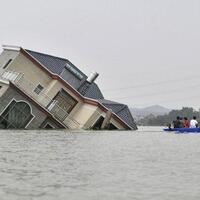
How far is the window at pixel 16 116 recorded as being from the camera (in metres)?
54.2

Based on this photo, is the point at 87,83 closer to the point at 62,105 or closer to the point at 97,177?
the point at 62,105

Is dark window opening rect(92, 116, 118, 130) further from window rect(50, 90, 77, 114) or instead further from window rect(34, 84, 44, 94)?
window rect(34, 84, 44, 94)

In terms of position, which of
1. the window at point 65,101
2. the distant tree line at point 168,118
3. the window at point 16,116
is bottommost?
the window at point 16,116

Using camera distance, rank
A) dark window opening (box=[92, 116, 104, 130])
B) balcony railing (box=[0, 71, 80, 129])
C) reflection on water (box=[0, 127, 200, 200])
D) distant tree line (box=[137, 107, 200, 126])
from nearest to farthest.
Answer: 1. reflection on water (box=[0, 127, 200, 200])
2. balcony railing (box=[0, 71, 80, 129])
3. dark window opening (box=[92, 116, 104, 130])
4. distant tree line (box=[137, 107, 200, 126])

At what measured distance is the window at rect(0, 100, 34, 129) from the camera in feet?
178

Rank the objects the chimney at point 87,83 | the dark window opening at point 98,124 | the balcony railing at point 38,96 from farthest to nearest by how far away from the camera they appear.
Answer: the chimney at point 87,83, the dark window opening at point 98,124, the balcony railing at point 38,96

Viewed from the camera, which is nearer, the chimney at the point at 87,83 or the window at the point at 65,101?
the window at the point at 65,101

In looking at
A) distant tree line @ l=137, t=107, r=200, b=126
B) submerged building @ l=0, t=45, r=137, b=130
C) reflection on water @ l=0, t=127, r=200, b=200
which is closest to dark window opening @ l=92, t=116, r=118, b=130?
submerged building @ l=0, t=45, r=137, b=130

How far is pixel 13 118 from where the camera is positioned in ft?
179

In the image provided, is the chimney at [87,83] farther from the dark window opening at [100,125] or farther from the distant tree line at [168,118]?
the distant tree line at [168,118]

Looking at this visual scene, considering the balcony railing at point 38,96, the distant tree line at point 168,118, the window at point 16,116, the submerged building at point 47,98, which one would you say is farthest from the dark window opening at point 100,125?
the distant tree line at point 168,118

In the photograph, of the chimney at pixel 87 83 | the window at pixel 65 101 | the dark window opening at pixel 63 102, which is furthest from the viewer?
the chimney at pixel 87 83

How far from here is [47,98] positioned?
5844 cm

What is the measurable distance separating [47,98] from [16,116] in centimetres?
507
